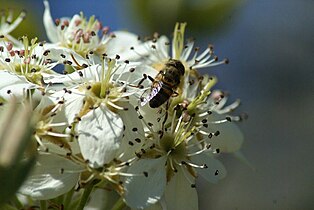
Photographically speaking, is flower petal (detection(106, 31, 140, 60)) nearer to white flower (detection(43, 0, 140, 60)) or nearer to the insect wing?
white flower (detection(43, 0, 140, 60))

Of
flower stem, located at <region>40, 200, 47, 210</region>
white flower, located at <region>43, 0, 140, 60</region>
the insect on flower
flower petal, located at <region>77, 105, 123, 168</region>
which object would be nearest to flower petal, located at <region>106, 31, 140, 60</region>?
white flower, located at <region>43, 0, 140, 60</region>

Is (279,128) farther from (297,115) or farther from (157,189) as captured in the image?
(157,189)

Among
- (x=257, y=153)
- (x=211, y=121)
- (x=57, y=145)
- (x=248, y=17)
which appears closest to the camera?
(x=57, y=145)

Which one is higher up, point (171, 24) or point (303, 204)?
point (171, 24)

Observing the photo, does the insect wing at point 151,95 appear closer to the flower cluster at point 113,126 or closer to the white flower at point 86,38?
the flower cluster at point 113,126

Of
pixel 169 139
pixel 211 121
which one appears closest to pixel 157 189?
pixel 169 139

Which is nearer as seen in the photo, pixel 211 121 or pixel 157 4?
pixel 211 121

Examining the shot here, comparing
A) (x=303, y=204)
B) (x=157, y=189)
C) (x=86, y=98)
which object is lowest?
(x=303, y=204)

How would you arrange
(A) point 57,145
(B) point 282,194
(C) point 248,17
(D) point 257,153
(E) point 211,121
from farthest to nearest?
(C) point 248,17
(D) point 257,153
(B) point 282,194
(E) point 211,121
(A) point 57,145
